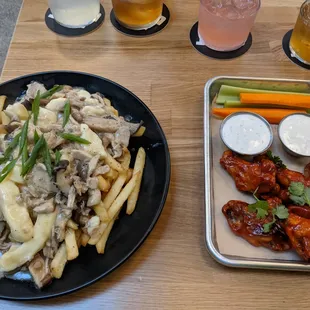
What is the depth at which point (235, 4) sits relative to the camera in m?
1.65

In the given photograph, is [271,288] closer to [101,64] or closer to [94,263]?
[94,263]

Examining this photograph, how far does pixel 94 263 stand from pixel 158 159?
16.3 inches

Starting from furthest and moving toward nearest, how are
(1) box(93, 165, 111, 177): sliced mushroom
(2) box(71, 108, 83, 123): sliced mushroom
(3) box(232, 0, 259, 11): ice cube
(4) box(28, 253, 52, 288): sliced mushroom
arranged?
(3) box(232, 0, 259, 11): ice cube < (2) box(71, 108, 83, 123): sliced mushroom < (1) box(93, 165, 111, 177): sliced mushroom < (4) box(28, 253, 52, 288): sliced mushroom

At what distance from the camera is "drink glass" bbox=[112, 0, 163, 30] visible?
1737 millimetres

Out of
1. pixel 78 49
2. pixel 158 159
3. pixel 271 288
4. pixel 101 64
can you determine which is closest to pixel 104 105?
pixel 158 159

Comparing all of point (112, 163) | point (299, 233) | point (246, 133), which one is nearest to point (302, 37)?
point (246, 133)

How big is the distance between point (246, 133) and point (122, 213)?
0.55m

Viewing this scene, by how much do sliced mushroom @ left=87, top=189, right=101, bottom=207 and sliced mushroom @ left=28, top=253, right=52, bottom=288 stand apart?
214mm

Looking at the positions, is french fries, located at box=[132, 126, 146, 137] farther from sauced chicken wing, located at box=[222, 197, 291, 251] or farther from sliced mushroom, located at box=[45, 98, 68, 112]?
sauced chicken wing, located at box=[222, 197, 291, 251]

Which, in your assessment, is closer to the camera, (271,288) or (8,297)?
(8,297)

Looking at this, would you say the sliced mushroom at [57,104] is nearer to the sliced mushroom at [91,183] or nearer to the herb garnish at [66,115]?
the herb garnish at [66,115]

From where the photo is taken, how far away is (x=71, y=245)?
3.74ft

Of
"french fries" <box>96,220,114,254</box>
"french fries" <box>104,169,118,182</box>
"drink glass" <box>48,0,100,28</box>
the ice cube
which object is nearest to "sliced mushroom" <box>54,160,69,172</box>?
"french fries" <box>104,169,118,182</box>

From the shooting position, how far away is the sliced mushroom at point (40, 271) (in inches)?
43.8
